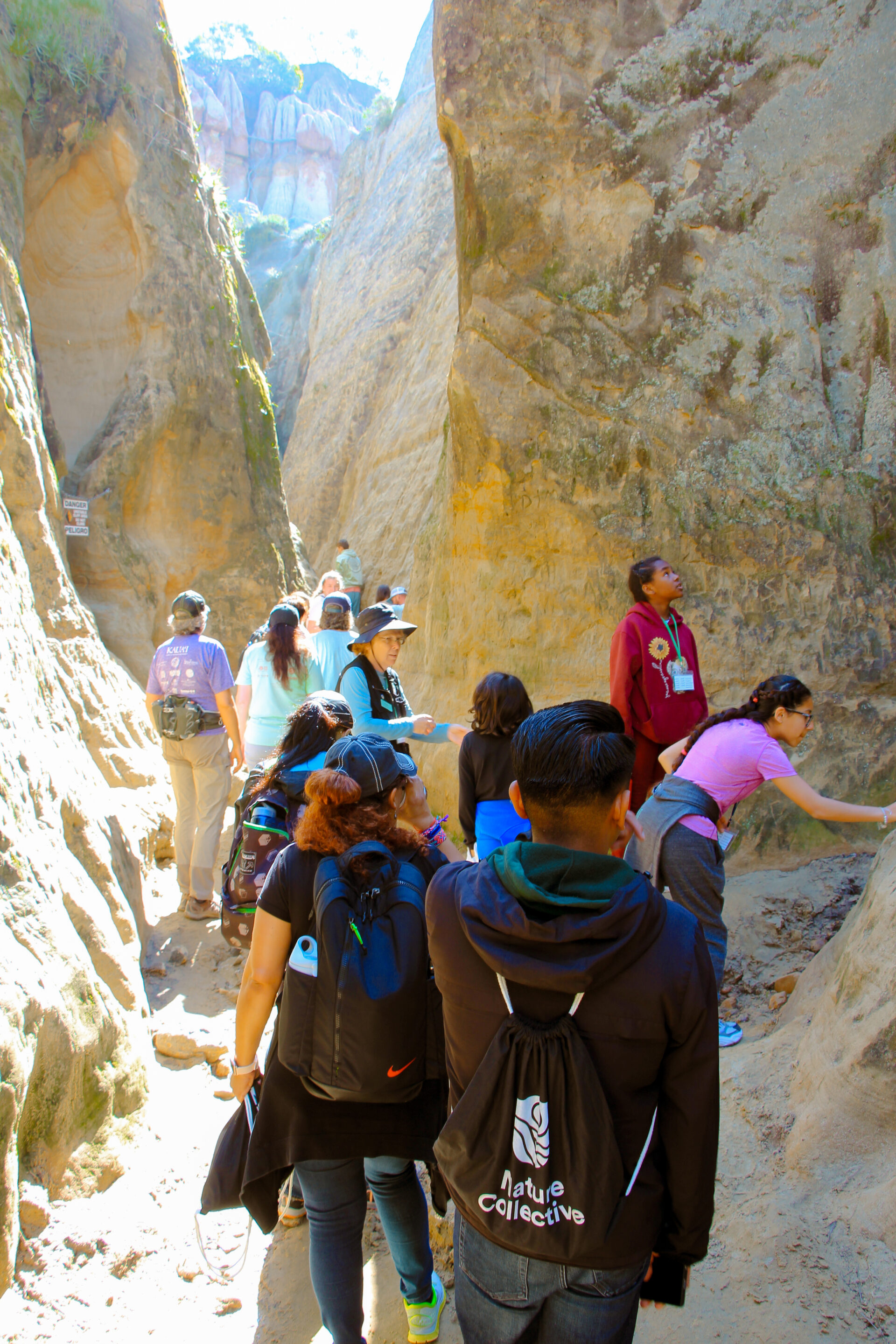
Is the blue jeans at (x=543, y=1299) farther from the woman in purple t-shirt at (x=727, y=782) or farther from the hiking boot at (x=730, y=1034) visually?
the hiking boot at (x=730, y=1034)

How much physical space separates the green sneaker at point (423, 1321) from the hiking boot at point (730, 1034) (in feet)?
5.32

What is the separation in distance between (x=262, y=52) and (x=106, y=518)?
4885cm

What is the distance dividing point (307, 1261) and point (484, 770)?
1764 millimetres

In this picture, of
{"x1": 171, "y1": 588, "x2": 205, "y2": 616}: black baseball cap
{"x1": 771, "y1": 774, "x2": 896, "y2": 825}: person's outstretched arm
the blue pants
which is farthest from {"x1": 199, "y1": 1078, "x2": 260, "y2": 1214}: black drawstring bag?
{"x1": 171, "y1": 588, "x2": 205, "y2": 616}: black baseball cap

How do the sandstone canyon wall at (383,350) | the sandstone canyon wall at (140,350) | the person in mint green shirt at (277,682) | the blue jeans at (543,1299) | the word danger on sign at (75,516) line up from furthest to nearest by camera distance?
the sandstone canyon wall at (383,350) < the sandstone canyon wall at (140,350) < the word danger on sign at (75,516) < the person in mint green shirt at (277,682) < the blue jeans at (543,1299)

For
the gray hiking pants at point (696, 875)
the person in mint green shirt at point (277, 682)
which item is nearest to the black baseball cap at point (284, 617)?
the person in mint green shirt at point (277, 682)

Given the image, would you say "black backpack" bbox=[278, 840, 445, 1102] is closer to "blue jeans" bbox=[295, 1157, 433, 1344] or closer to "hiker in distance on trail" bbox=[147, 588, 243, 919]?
→ "blue jeans" bbox=[295, 1157, 433, 1344]

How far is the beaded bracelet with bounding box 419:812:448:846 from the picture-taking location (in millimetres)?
2182

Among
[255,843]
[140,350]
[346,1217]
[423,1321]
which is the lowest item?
[423,1321]

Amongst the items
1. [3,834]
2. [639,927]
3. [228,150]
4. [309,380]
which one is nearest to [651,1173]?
[639,927]

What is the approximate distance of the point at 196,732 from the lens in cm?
505

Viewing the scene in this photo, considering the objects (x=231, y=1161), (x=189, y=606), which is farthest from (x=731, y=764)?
(x=189, y=606)

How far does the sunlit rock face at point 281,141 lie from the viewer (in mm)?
42875

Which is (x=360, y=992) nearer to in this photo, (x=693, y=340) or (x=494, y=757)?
(x=494, y=757)
